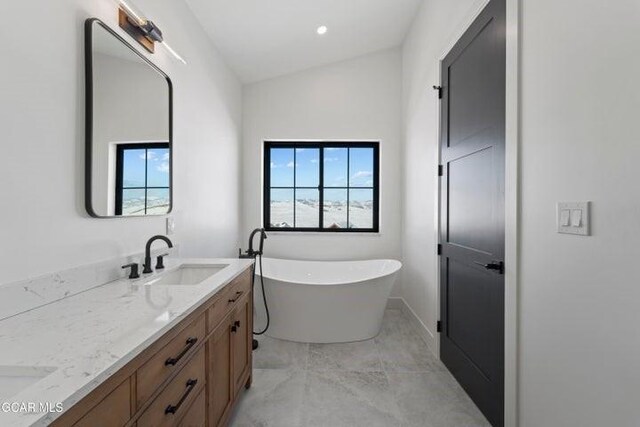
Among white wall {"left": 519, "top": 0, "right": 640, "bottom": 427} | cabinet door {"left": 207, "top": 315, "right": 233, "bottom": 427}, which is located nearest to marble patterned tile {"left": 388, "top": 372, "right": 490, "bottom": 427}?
white wall {"left": 519, "top": 0, "right": 640, "bottom": 427}

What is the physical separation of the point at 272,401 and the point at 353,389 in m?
0.54

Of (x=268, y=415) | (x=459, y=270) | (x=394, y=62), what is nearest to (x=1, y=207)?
(x=268, y=415)

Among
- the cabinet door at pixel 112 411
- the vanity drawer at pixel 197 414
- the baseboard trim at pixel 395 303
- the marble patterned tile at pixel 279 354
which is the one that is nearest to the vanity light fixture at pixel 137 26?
the cabinet door at pixel 112 411

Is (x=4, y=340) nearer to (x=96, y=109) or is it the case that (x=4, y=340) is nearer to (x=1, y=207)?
(x=1, y=207)

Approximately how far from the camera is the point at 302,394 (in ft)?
6.43

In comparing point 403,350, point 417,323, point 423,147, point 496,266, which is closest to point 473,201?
point 496,266

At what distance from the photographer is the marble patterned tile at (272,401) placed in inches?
67.8

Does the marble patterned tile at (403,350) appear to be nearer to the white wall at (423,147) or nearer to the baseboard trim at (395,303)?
the white wall at (423,147)

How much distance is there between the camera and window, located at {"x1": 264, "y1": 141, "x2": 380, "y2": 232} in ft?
12.3

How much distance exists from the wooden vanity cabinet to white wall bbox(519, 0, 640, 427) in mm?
1443

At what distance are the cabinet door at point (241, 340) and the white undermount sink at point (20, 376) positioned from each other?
99 centimetres

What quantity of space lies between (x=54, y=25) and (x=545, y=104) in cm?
202

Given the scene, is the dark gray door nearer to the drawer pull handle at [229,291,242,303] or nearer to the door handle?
the door handle

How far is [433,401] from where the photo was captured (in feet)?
6.19
